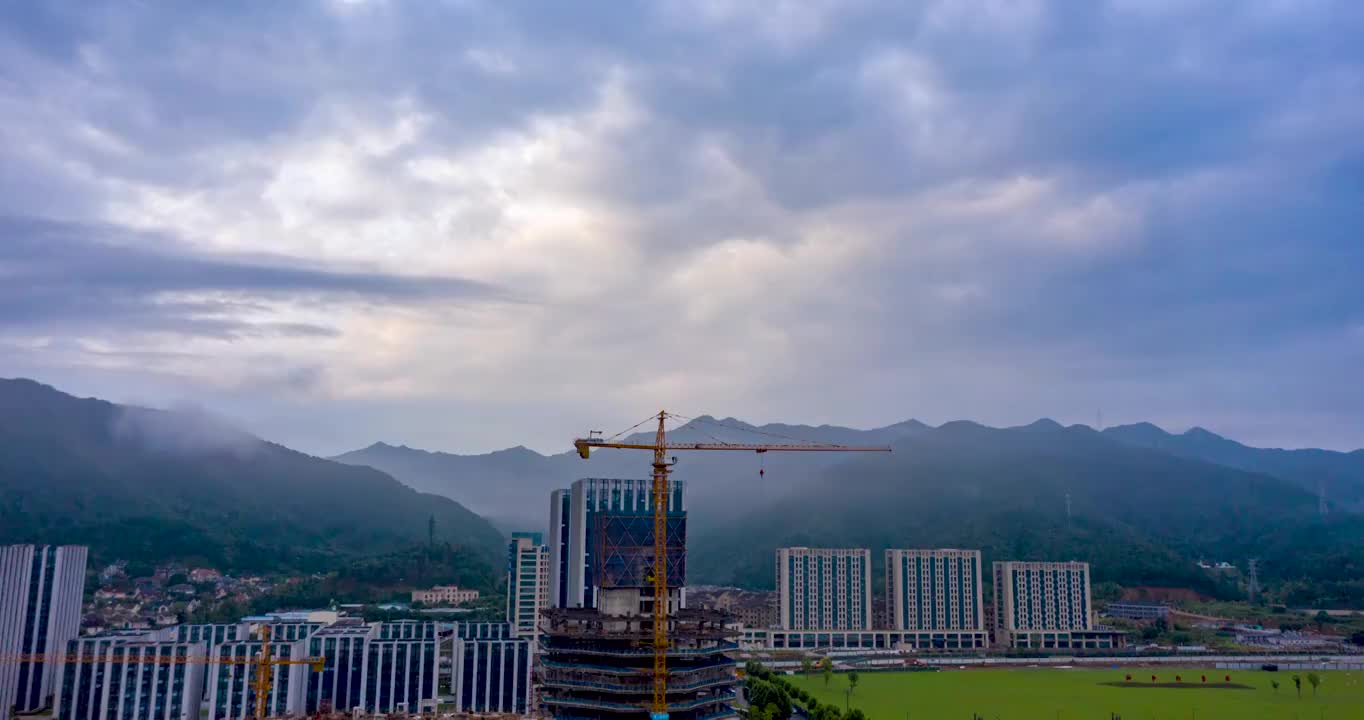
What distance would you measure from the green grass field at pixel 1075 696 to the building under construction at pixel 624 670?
2433cm

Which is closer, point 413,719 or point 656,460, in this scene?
point 656,460

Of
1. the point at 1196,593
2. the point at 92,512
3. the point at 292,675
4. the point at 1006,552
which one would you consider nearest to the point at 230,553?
the point at 92,512

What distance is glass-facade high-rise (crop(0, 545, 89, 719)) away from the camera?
6406 cm

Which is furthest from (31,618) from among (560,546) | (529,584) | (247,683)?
(529,584)

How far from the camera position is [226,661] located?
2430 inches

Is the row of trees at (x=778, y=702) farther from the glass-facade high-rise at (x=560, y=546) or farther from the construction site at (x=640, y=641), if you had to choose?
the glass-facade high-rise at (x=560, y=546)

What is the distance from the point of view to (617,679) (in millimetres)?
49719

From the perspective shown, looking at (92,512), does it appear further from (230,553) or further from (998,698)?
(998,698)

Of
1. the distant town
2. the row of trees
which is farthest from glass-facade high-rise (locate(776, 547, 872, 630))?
the row of trees

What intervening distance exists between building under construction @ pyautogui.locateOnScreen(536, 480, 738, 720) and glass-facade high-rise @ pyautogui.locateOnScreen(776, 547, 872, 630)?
6701cm

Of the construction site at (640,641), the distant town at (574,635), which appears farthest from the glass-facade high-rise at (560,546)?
the construction site at (640,641)

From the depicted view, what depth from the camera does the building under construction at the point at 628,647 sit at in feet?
164

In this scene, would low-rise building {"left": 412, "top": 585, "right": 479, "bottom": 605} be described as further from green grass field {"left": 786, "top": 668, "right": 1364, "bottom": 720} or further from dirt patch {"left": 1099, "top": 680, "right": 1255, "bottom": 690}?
dirt patch {"left": 1099, "top": 680, "right": 1255, "bottom": 690}

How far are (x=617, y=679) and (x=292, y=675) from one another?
27614 mm
